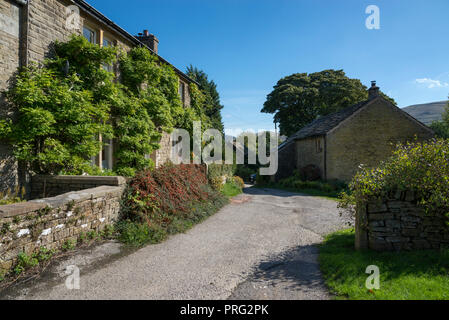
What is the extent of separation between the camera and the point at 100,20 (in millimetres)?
9383

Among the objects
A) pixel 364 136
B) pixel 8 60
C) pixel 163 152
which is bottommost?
pixel 163 152

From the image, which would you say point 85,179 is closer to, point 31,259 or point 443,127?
point 31,259

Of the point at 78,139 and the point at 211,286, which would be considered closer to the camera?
the point at 211,286

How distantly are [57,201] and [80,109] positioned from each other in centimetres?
362

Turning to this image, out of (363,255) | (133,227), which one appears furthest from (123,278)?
(363,255)

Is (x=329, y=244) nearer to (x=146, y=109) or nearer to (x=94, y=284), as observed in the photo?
(x=94, y=284)

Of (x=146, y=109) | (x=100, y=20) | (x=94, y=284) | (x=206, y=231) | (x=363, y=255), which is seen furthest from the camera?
(x=146, y=109)

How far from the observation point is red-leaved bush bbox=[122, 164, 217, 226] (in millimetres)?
6922

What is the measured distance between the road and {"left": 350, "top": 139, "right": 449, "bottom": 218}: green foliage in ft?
6.46

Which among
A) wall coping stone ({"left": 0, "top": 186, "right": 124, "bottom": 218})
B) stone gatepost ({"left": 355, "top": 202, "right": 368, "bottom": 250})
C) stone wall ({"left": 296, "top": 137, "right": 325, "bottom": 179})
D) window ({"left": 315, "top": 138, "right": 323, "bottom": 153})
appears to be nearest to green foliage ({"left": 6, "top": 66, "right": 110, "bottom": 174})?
wall coping stone ({"left": 0, "top": 186, "right": 124, "bottom": 218})

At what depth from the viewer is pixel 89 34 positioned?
9.46m

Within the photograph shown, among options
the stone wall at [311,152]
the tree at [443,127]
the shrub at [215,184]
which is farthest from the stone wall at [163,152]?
the tree at [443,127]

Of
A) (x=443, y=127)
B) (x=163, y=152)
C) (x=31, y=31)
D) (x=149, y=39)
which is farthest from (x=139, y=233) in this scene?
(x=443, y=127)
